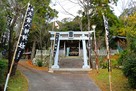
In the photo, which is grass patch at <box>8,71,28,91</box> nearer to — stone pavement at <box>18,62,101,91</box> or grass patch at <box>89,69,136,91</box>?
stone pavement at <box>18,62,101,91</box>

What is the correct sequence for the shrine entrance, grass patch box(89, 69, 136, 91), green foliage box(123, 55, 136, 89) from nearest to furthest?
green foliage box(123, 55, 136, 89)
grass patch box(89, 69, 136, 91)
the shrine entrance

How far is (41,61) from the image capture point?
31406 millimetres

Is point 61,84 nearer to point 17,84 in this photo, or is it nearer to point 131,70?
point 17,84

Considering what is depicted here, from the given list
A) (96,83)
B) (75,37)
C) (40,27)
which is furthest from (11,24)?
(40,27)

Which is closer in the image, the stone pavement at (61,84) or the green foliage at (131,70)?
the green foliage at (131,70)

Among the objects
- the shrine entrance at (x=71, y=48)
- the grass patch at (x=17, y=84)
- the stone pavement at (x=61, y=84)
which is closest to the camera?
the grass patch at (x=17, y=84)

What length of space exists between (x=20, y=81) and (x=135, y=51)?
7884mm

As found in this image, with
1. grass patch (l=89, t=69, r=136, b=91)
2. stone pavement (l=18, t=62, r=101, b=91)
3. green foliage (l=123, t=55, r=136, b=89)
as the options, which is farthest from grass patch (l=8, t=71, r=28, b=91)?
green foliage (l=123, t=55, r=136, b=89)

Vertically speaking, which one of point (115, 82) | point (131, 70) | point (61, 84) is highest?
point (131, 70)

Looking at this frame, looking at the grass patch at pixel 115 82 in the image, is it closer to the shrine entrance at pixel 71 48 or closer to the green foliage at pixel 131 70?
the green foliage at pixel 131 70

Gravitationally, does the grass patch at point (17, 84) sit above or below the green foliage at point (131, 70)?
below

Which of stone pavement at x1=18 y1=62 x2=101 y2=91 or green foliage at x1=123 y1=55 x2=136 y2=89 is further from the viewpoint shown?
stone pavement at x1=18 y1=62 x2=101 y2=91

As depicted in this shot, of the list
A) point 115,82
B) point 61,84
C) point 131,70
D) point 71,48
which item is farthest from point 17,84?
point 71,48

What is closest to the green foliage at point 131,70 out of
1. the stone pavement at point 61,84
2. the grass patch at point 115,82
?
the grass patch at point 115,82
